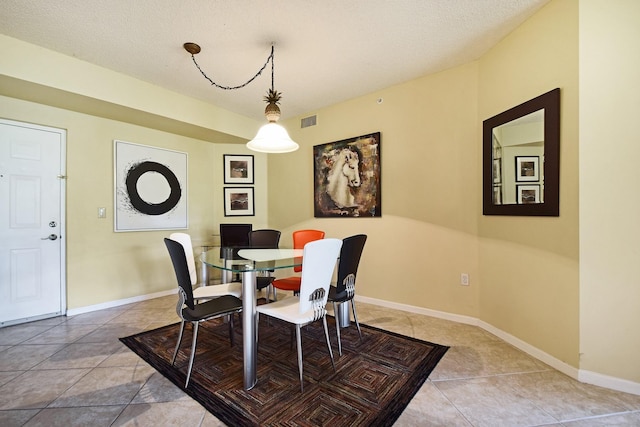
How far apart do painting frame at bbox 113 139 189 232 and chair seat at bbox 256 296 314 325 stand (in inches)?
106

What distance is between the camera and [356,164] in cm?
360

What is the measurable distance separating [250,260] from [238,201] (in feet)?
8.50

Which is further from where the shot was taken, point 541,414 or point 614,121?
point 614,121

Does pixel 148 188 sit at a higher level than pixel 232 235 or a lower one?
higher

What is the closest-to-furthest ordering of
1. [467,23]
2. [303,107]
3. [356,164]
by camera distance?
[467,23], [356,164], [303,107]

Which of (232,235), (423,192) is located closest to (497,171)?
(423,192)

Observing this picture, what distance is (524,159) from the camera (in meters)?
2.26

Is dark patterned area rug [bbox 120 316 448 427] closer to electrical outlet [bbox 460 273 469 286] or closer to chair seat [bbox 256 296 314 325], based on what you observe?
chair seat [bbox 256 296 314 325]

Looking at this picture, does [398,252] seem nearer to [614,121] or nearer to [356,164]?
[356,164]

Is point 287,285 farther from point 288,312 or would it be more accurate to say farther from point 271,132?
point 271,132

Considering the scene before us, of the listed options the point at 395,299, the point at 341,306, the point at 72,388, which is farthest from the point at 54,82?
Result: the point at 395,299

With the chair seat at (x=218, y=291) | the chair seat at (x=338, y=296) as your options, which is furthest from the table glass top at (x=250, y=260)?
the chair seat at (x=338, y=296)

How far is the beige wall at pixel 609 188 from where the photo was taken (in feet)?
5.55

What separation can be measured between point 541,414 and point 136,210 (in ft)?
14.4
